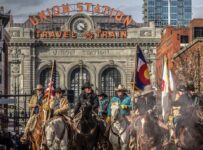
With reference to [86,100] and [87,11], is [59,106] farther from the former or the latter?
[87,11]

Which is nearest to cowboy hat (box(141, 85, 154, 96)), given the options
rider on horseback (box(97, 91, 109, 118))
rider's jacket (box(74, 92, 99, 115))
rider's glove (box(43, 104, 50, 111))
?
rider's jacket (box(74, 92, 99, 115))

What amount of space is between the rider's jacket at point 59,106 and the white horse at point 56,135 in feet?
1.94

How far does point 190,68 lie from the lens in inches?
2645

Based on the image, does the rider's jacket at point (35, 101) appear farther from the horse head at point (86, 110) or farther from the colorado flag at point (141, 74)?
the colorado flag at point (141, 74)

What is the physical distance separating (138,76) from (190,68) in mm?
42261

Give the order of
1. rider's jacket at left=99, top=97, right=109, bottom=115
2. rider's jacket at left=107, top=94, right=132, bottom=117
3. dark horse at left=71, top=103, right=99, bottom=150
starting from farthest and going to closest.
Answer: rider's jacket at left=99, top=97, right=109, bottom=115
rider's jacket at left=107, top=94, right=132, bottom=117
dark horse at left=71, top=103, right=99, bottom=150

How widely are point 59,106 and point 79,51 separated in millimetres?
118449

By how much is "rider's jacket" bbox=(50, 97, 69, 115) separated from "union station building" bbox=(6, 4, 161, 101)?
116 m

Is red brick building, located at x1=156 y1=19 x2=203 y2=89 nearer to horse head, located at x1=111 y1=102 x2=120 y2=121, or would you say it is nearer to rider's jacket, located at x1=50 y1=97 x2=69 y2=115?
horse head, located at x1=111 y1=102 x2=120 y2=121

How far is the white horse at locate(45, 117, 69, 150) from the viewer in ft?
81.4

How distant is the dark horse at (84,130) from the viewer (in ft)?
80.9

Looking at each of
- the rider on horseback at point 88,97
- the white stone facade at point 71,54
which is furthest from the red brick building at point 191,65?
the white stone facade at point 71,54

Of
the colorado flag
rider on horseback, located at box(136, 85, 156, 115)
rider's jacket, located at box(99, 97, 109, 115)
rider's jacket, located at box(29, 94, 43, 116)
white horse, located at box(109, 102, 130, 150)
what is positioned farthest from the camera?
rider's jacket, located at box(99, 97, 109, 115)

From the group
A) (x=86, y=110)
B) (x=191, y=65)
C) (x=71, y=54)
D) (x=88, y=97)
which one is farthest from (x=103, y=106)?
(x=71, y=54)
